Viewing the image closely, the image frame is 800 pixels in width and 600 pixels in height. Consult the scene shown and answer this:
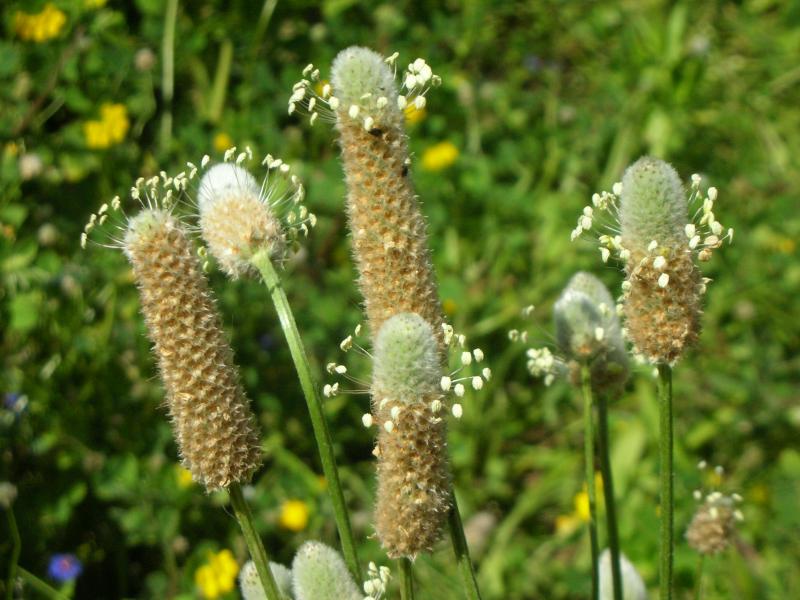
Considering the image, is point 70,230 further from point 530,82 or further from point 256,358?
point 530,82

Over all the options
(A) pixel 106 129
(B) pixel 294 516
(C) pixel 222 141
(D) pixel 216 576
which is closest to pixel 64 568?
(D) pixel 216 576

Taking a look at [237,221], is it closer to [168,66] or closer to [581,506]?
[581,506]

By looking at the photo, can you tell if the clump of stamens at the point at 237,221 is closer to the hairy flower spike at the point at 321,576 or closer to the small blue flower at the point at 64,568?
the hairy flower spike at the point at 321,576

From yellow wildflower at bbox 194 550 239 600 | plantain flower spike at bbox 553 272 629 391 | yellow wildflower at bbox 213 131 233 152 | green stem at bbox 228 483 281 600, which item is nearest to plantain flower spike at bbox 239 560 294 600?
green stem at bbox 228 483 281 600

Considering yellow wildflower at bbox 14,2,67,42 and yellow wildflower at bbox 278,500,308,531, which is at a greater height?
yellow wildflower at bbox 14,2,67,42

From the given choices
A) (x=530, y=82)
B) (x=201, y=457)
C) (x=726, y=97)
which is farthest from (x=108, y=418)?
(x=726, y=97)

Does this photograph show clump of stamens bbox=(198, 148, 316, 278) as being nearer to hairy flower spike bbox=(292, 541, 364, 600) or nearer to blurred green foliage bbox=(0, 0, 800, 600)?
hairy flower spike bbox=(292, 541, 364, 600)
